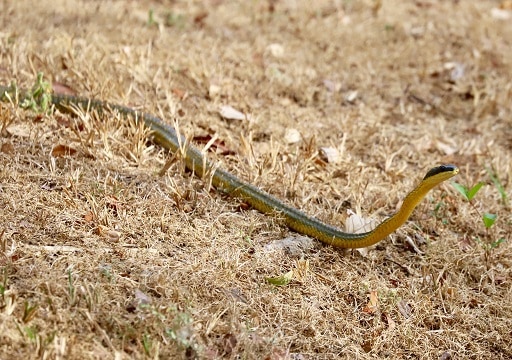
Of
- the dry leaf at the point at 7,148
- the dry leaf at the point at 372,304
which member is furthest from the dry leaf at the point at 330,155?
the dry leaf at the point at 7,148

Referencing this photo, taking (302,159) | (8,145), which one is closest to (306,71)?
(302,159)

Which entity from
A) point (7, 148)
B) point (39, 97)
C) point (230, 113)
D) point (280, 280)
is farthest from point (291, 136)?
point (7, 148)

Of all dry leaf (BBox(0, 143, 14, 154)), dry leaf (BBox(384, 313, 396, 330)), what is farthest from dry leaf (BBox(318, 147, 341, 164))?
dry leaf (BBox(0, 143, 14, 154))

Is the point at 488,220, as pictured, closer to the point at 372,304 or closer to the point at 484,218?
the point at 484,218

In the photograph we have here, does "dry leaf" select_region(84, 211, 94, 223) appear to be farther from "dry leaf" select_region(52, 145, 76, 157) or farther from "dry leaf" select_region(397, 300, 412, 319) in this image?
"dry leaf" select_region(397, 300, 412, 319)

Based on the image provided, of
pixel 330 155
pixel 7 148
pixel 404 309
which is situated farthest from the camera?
pixel 330 155

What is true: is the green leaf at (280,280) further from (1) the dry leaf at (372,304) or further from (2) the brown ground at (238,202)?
(1) the dry leaf at (372,304)
